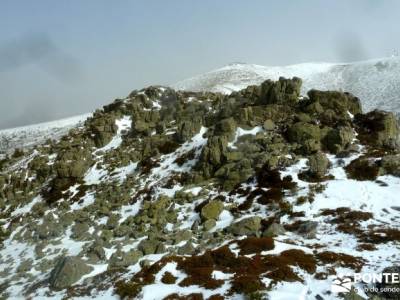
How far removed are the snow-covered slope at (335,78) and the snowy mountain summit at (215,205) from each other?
2293 inches

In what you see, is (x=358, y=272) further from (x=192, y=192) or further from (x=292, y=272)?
(x=192, y=192)

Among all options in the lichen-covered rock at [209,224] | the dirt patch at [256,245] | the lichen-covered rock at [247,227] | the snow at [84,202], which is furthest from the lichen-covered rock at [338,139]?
the snow at [84,202]

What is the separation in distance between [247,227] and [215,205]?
Answer: 4.52m

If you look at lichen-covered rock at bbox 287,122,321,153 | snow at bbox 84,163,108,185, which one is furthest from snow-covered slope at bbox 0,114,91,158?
lichen-covered rock at bbox 287,122,321,153

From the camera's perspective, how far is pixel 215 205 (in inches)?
1341

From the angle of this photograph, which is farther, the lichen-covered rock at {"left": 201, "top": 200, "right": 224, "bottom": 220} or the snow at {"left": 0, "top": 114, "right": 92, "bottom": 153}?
the snow at {"left": 0, "top": 114, "right": 92, "bottom": 153}

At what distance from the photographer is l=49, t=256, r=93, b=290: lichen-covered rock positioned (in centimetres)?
2728

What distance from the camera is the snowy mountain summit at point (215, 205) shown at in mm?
23438

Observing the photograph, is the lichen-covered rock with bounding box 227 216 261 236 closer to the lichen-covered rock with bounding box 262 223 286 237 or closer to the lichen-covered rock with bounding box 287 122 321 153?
the lichen-covered rock with bounding box 262 223 286 237

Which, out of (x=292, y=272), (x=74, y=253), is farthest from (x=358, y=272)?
(x=74, y=253)

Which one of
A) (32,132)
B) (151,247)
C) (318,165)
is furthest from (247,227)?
(32,132)

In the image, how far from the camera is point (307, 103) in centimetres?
4772

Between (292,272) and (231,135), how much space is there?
934 inches

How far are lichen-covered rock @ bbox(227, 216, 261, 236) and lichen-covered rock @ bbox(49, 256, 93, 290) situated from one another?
10.5 meters
